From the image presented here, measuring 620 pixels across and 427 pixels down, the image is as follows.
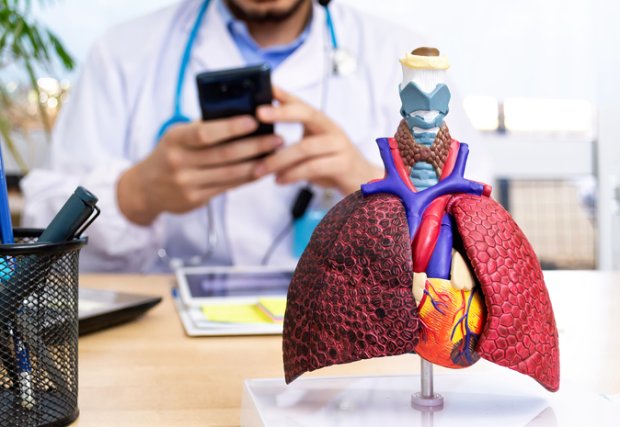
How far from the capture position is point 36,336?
0.34m

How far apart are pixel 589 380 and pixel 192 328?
27 centimetres

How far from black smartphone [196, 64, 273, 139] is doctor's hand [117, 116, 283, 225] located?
0.01m

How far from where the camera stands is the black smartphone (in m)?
0.73

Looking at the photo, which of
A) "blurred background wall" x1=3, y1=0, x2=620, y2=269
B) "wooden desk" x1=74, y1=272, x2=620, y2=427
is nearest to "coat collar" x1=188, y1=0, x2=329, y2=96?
"wooden desk" x1=74, y1=272, x2=620, y2=427

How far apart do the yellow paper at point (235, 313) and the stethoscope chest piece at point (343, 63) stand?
0.53 m

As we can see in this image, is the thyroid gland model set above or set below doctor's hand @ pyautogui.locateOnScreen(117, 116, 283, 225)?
above

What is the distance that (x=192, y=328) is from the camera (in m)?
0.55

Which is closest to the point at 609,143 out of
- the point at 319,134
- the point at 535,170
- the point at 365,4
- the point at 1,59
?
the point at 319,134

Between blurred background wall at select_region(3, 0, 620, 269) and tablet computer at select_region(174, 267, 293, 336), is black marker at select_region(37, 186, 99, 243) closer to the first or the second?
tablet computer at select_region(174, 267, 293, 336)

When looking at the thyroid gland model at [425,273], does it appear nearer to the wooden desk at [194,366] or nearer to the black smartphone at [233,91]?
the wooden desk at [194,366]

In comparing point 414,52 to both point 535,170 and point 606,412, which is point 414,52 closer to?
point 606,412

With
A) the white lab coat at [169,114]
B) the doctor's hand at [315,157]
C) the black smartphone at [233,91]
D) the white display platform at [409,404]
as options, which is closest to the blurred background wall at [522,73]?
the white lab coat at [169,114]

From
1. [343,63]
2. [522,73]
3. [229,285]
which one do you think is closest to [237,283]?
[229,285]

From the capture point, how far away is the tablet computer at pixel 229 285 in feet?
2.08
